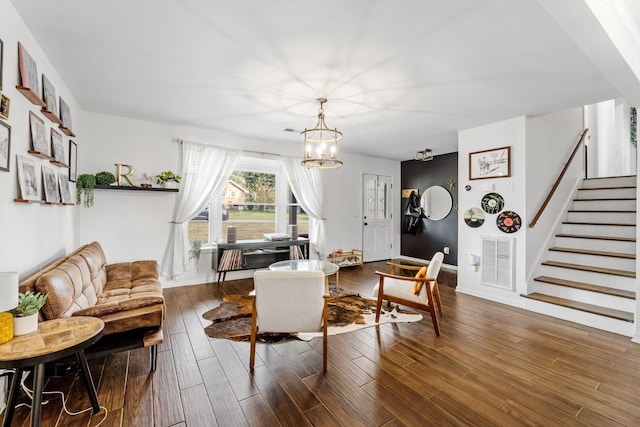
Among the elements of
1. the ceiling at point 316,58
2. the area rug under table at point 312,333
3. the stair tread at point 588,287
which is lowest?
the area rug under table at point 312,333

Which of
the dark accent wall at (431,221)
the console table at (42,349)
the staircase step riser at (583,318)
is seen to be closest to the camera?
the console table at (42,349)

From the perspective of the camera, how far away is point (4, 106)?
173cm

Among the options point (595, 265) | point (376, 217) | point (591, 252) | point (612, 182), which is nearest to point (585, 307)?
point (595, 265)

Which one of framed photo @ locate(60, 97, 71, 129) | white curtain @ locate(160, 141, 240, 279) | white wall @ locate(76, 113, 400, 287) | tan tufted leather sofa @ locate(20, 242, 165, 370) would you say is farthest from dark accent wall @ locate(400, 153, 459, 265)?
framed photo @ locate(60, 97, 71, 129)

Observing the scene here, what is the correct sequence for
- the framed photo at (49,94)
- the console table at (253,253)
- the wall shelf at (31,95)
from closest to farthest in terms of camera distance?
the wall shelf at (31,95)
the framed photo at (49,94)
the console table at (253,253)

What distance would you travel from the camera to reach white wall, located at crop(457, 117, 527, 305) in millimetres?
3832

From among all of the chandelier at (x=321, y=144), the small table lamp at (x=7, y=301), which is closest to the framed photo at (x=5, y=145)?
the small table lamp at (x=7, y=301)

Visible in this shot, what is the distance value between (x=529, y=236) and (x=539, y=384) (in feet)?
7.66

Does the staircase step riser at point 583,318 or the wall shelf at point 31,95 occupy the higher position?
the wall shelf at point 31,95

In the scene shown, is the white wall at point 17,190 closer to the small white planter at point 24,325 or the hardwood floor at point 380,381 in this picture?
the small white planter at point 24,325

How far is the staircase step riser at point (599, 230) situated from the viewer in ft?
12.4

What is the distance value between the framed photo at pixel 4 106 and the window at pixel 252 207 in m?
2.96

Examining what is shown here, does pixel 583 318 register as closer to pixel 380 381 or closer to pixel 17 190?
pixel 380 381

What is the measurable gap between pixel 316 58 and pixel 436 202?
16.2 ft
